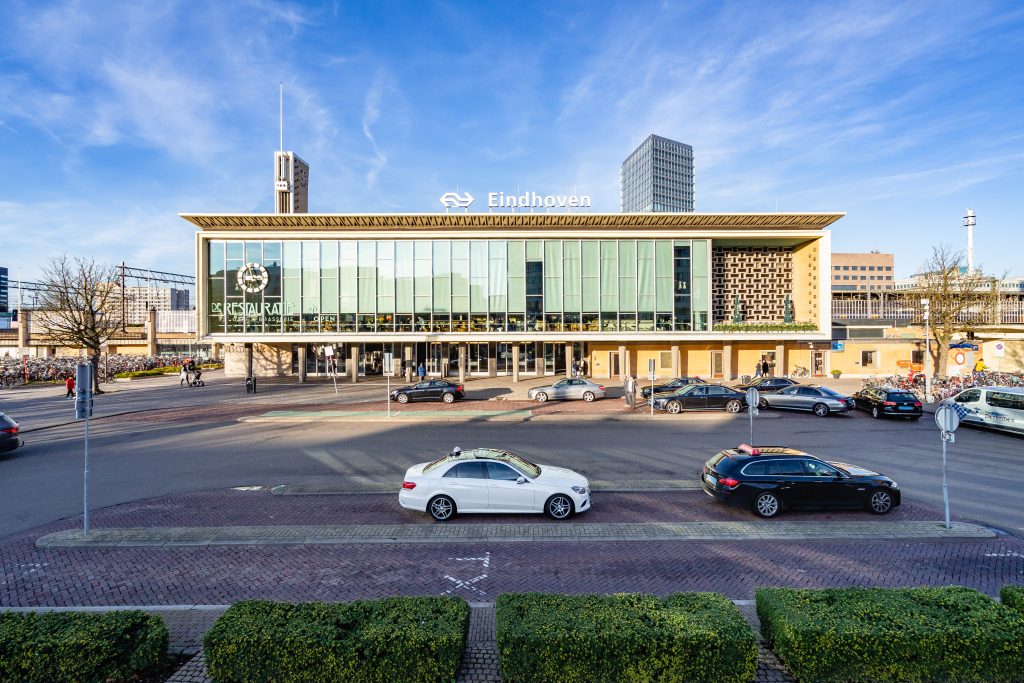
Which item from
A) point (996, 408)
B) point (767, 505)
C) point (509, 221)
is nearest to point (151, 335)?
point (509, 221)

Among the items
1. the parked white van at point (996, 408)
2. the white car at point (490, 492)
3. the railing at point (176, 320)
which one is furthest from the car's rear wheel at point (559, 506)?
the railing at point (176, 320)

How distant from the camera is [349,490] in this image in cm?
1265

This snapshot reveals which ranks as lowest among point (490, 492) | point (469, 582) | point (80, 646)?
point (469, 582)

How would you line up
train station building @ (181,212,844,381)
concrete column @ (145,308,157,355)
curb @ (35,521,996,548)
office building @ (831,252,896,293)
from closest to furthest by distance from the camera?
1. curb @ (35,521,996,548)
2. train station building @ (181,212,844,381)
3. concrete column @ (145,308,157,355)
4. office building @ (831,252,896,293)

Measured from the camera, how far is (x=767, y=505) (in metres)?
10.8

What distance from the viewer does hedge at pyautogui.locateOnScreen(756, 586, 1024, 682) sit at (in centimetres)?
511

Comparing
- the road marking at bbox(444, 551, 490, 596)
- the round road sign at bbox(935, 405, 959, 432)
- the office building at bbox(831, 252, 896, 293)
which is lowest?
the road marking at bbox(444, 551, 490, 596)

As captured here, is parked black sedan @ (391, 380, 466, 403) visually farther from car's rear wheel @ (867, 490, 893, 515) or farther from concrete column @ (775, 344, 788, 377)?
concrete column @ (775, 344, 788, 377)

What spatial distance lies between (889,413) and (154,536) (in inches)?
1093

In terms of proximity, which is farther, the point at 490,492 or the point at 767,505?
the point at 767,505

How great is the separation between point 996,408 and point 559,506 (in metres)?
20.3

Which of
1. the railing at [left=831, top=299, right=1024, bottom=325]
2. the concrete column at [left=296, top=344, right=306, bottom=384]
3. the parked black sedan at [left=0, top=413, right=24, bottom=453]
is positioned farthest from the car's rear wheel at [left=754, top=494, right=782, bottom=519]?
the concrete column at [left=296, top=344, right=306, bottom=384]

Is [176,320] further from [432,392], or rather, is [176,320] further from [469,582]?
[469,582]

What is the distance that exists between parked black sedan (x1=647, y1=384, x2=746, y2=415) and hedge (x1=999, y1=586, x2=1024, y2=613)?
740 inches
